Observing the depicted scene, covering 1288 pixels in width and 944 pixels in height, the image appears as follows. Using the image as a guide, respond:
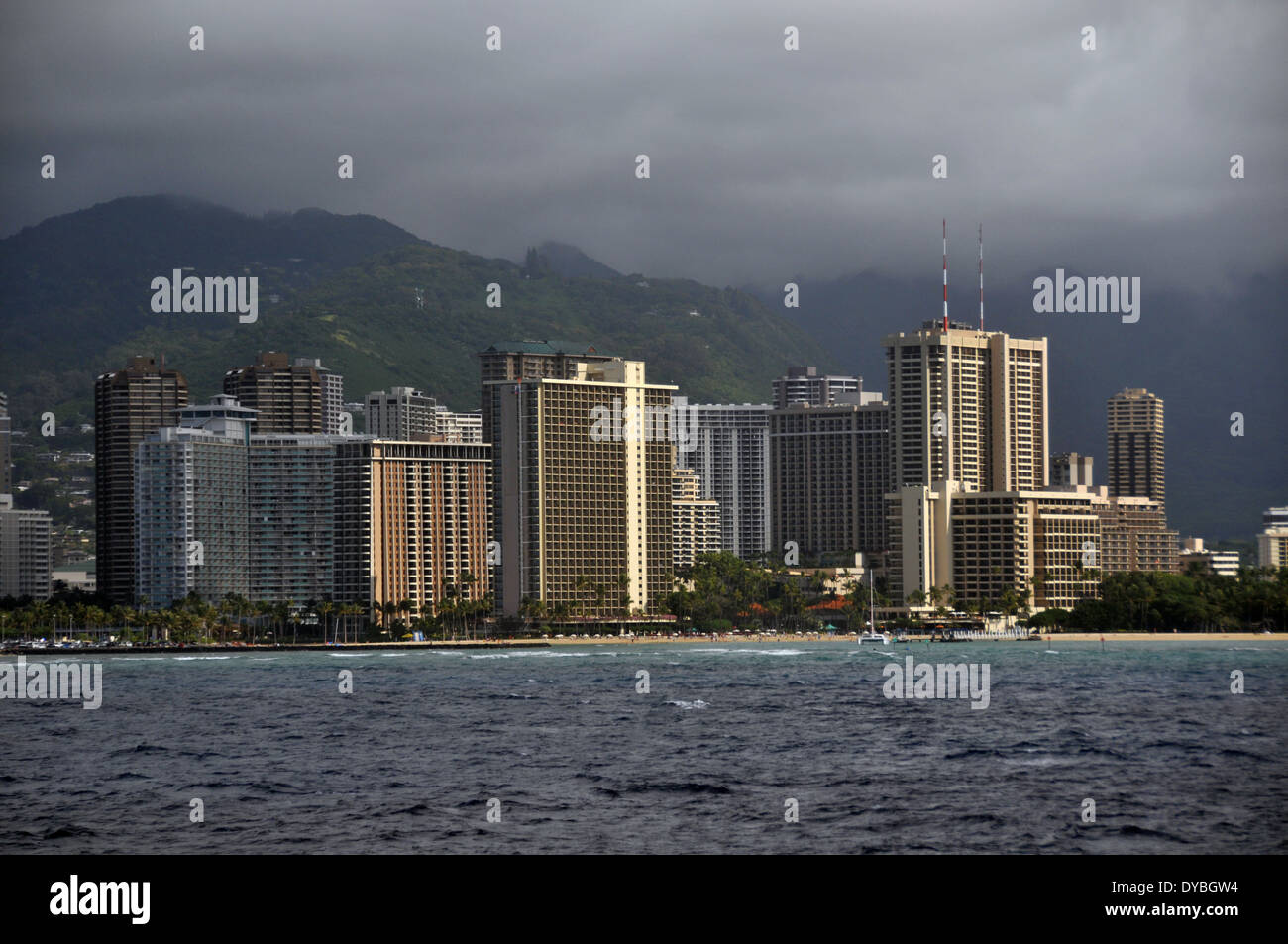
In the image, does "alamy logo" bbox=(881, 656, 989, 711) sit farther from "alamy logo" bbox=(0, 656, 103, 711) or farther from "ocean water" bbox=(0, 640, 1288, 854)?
"alamy logo" bbox=(0, 656, 103, 711)

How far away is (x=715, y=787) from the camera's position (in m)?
48.8

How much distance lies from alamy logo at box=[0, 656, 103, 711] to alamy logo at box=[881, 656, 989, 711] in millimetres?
51160

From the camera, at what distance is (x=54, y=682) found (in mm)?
156000
